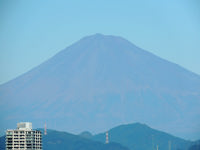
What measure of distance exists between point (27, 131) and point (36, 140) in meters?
3.00

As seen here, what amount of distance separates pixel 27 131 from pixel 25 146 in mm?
4424

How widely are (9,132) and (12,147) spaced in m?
4.61

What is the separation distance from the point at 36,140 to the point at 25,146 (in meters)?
4.66

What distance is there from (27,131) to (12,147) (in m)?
5.40

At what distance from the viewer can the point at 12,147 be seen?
195 meters

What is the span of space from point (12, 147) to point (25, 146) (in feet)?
9.61

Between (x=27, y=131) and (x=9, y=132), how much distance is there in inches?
162

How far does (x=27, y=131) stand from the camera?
198125 millimetres

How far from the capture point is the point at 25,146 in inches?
7677

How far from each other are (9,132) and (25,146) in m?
5.98

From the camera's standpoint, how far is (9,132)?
198500mm
